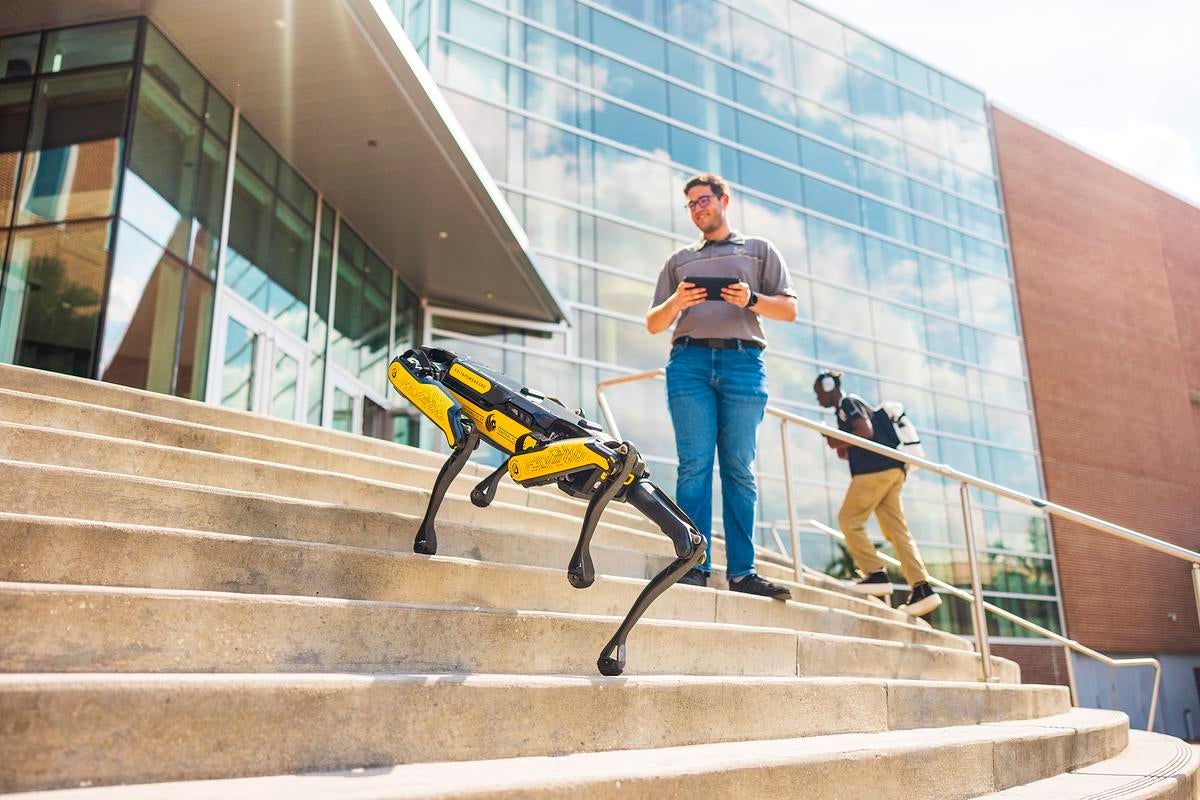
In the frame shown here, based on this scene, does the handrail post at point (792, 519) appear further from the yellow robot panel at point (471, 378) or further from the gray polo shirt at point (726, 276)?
the yellow robot panel at point (471, 378)

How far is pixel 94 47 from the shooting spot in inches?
375

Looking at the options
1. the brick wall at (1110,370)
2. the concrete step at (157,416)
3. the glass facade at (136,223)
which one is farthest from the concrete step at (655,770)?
the brick wall at (1110,370)

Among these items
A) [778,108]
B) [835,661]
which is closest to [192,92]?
[835,661]

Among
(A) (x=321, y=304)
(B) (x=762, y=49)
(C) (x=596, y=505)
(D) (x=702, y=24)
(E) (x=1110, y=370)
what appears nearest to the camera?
(C) (x=596, y=505)

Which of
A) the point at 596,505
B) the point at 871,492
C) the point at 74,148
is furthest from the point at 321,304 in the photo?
the point at 596,505

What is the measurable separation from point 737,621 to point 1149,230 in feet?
106

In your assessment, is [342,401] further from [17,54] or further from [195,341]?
[17,54]

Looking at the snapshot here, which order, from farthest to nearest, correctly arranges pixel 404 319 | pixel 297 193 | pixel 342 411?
pixel 404 319, pixel 342 411, pixel 297 193

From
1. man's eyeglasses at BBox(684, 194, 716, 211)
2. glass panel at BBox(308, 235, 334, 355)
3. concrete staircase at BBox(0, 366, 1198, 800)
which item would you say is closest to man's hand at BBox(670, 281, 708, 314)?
man's eyeglasses at BBox(684, 194, 716, 211)

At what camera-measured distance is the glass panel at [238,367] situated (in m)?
10.8

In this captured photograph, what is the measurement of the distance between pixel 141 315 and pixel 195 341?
0.86 meters

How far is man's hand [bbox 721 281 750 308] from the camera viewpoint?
4027 millimetres

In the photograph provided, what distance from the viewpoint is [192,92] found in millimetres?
10367

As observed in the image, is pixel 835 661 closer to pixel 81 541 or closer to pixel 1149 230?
pixel 81 541
